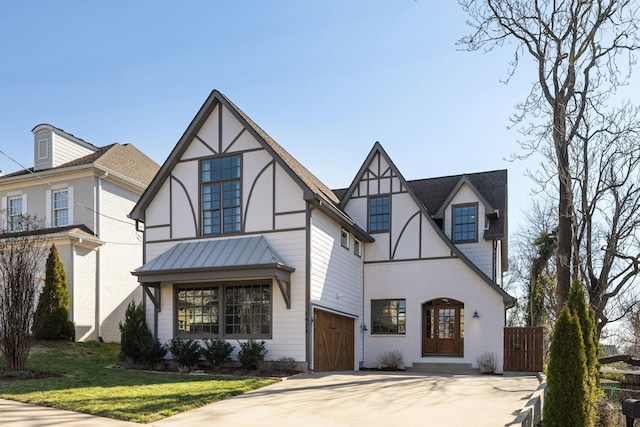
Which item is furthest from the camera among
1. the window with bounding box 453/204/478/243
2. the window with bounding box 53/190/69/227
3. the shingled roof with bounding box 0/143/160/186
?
the shingled roof with bounding box 0/143/160/186

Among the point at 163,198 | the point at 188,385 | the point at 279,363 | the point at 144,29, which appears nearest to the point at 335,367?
the point at 279,363

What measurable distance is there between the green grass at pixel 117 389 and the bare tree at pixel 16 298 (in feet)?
3.35

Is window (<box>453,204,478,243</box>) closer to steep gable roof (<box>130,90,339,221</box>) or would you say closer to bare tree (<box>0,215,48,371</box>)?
steep gable roof (<box>130,90,339,221</box>)

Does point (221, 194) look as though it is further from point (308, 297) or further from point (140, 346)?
point (140, 346)

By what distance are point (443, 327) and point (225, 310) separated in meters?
8.31

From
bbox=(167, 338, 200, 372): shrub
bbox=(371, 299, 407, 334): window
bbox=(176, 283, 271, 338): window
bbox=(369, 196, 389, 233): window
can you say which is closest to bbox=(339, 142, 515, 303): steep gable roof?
bbox=(369, 196, 389, 233): window

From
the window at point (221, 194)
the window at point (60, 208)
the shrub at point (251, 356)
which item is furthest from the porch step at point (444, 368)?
the window at point (60, 208)

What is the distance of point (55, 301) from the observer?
19016 mm

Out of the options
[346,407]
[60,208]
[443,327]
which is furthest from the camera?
[60,208]

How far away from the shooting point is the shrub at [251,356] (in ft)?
49.2

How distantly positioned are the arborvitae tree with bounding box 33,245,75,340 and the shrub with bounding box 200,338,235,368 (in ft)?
21.6

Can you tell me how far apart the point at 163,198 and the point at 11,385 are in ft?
27.0

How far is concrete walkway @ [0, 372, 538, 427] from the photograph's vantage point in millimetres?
8453

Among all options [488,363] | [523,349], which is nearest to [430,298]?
[488,363]
